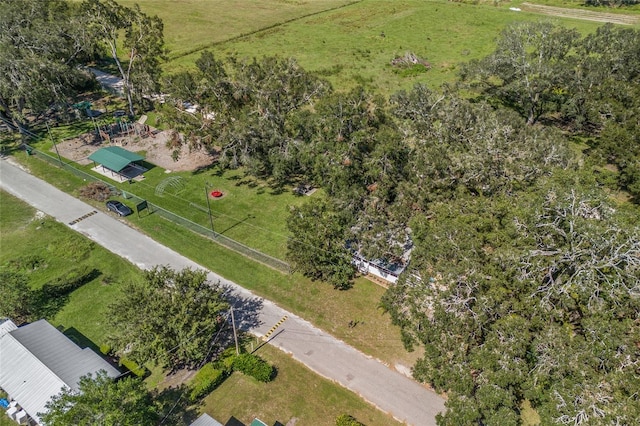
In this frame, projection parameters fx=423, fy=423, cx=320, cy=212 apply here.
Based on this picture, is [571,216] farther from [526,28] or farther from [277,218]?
[526,28]

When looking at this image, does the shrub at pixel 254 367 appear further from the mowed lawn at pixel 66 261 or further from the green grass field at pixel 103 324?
the mowed lawn at pixel 66 261

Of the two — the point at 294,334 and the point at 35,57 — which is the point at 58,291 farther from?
the point at 35,57

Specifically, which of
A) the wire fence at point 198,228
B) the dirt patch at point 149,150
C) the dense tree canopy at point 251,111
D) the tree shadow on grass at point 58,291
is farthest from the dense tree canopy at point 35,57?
the tree shadow on grass at point 58,291

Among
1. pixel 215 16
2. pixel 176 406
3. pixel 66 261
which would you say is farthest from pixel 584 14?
pixel 176 406

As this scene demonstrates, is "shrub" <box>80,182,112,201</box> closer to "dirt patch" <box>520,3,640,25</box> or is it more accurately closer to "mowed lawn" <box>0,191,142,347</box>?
"mowed lawn" <box>0,191,142,347</box>

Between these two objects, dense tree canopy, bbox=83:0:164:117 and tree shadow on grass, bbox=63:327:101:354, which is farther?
dense tree canopy, bbox=83:0:164:117

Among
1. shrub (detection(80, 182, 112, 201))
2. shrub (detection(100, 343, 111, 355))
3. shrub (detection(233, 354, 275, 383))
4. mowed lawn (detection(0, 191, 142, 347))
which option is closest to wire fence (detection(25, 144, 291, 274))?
shrub (detection(80, 182, 112, 201))

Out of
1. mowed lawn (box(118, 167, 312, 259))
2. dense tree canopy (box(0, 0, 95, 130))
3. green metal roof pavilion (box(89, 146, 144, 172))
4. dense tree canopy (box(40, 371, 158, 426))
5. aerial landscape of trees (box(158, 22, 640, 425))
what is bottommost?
mowed lawn (box(118, 167, 312, 259))
